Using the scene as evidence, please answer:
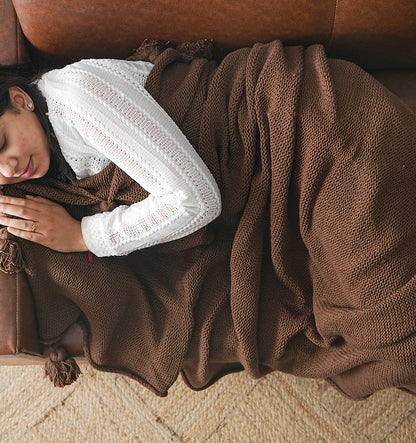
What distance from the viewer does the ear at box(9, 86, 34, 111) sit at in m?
0.89

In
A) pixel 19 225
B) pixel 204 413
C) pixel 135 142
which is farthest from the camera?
pixel 204 413

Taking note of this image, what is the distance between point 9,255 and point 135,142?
33 cm

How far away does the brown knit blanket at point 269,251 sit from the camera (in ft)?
2.69

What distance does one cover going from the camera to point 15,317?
3.03ft

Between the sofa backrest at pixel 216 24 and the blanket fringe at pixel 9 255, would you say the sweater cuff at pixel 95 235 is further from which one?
the sofa backrest at pixel 216 24

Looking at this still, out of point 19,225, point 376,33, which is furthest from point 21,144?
point 376,33

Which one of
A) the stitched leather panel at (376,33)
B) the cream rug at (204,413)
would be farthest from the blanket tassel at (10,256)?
the stitched leather panel at (376,33)

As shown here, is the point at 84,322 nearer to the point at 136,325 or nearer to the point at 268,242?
the point at 136,325

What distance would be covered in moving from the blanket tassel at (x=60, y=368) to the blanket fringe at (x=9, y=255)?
0.20 metres

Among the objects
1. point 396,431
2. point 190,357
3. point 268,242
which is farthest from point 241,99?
point 396,431

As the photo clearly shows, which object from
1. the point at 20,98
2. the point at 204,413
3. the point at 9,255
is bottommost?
the point at 204,413

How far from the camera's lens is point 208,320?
98 cm

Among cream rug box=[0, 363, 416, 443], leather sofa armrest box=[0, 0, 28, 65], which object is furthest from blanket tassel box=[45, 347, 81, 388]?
leather sofa armrest box=[0, 0, 28, 65]

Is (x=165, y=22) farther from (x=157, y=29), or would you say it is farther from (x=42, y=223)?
(x=42, y=223)
